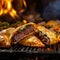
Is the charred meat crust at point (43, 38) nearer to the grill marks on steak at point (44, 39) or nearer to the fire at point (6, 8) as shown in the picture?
the grill marks on steak at point (44, 39)

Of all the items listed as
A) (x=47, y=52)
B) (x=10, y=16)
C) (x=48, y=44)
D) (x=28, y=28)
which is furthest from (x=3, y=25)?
(x=47, y=52)

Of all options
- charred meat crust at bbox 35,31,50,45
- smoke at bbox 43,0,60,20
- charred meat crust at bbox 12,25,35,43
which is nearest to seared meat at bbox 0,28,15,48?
charred meat crust at bbox 12,25,35,43

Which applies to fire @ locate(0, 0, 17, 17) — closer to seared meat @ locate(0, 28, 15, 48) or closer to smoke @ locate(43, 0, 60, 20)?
smoke @ locate(43, 0, 60, 20)

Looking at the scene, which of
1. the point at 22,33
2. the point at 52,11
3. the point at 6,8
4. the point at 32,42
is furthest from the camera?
the point at 52,11

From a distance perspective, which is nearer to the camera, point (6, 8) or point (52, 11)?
point (6, 8)

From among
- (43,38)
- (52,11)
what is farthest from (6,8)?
(43,38)

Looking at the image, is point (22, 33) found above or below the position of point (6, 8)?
below

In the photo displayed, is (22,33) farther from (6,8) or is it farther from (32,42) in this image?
(6,8)

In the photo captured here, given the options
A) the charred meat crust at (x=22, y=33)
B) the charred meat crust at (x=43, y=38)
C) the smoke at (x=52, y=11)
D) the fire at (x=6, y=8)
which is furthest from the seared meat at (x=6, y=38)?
the smoke at (x=52, y=11)
